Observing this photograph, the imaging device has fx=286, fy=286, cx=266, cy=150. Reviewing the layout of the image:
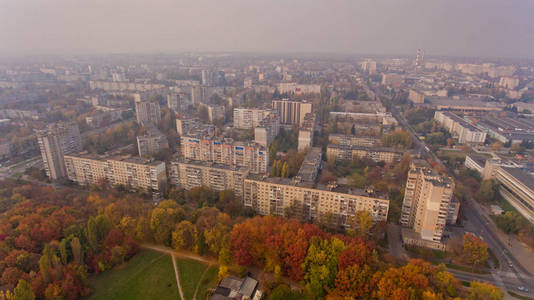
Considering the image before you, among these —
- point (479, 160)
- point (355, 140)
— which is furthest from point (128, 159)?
point (479, 160)

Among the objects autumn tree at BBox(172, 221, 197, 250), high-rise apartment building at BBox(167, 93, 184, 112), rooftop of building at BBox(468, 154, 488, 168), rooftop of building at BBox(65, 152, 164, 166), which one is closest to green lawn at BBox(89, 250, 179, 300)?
autumn tree at BBox(172, 221, 197, 250)

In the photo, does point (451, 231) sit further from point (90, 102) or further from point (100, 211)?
point (90, 102)

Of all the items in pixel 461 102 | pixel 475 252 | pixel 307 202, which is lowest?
pixel 475 252

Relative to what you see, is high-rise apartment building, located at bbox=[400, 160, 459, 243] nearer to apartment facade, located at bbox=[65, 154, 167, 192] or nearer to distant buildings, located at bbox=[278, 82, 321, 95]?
apartment facade, located at bbox=[65, 154, 167, 192]

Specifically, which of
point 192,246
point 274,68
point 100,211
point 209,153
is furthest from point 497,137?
point 274,68

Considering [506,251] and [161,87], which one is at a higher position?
[161,87]

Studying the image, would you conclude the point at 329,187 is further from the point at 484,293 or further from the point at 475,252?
the point at 484,293
